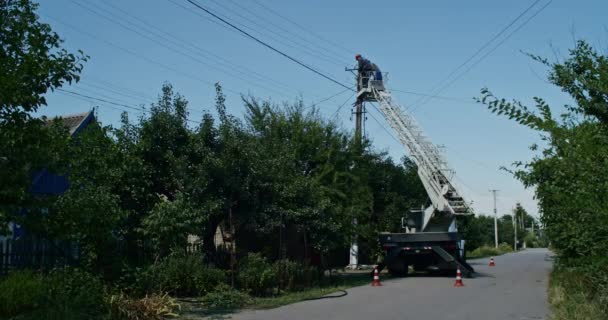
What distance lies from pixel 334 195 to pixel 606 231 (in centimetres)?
1457

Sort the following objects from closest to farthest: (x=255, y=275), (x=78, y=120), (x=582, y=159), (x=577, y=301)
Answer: (x=582, y=159)
(x=577, y=301)
(x=255, y=275)
(x=78, y=120)

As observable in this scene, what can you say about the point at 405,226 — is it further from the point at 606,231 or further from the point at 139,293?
the point at 606,231

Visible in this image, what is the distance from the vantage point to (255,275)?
612 inches

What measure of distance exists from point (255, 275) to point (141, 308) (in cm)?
453

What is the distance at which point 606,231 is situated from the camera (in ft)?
24.4

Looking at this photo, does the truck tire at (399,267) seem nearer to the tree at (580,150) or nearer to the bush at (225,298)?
the bush at (225,298)

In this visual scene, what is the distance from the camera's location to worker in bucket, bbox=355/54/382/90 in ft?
99.1

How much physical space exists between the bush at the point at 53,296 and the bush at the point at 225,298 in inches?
124

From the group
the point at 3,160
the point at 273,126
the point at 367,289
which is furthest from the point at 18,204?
the point at 273,126

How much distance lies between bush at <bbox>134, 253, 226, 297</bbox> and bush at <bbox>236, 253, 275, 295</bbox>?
0.53 meters

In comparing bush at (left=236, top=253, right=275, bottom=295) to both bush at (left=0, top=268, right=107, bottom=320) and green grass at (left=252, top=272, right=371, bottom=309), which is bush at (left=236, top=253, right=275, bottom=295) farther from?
bush at (left=0, top=268, right=107, bottom=320)

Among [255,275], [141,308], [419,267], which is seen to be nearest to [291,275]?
[255,275]

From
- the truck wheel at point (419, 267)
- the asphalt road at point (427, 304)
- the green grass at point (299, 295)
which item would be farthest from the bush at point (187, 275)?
the truck wheel at point (419, 267)

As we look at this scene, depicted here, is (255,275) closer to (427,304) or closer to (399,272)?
(427,304)
